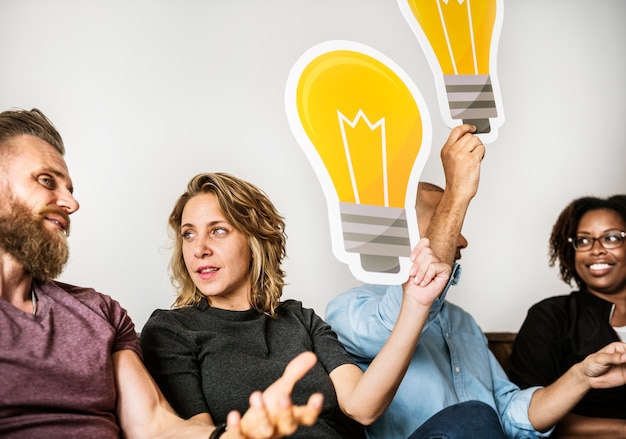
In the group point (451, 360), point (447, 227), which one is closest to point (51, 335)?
point (447, 227)

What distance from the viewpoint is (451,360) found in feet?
6.40

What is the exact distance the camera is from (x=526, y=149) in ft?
9.25

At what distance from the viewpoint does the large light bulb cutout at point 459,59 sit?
1.69 meters

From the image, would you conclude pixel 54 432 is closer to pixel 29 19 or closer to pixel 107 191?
pixel 107 191

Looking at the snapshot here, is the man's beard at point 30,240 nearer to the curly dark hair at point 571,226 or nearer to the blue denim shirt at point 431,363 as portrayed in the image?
the blue denim shirt at point 431,363

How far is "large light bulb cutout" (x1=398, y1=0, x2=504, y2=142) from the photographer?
1.69 metres

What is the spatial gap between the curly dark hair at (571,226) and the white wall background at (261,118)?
0.23 meters

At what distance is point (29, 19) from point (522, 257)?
2.07 meters

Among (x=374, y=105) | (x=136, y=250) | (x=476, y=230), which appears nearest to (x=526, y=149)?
(x=476, y=230)

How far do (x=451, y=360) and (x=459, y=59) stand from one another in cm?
84

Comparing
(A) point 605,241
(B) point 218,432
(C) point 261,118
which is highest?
(C) point 261,118

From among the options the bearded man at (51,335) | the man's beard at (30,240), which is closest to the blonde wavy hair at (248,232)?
the bearded man at (51,335)

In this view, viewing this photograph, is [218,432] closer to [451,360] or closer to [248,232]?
[248,232]

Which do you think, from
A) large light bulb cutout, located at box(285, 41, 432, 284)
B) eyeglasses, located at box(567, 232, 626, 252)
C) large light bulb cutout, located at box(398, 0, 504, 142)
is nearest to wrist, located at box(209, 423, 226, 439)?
large light bulb cutout, located at box(285, 41, 432, 284)
